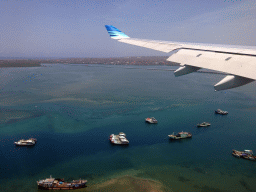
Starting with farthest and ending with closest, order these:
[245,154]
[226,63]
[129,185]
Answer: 1. [245,154]
2. [129,185]
3. [226,63]

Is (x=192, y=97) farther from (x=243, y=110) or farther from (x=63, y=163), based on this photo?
(x=63, y=163)

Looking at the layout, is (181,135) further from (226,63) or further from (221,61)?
(226,63)

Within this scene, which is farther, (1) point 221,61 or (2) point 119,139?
(2) point 119,139

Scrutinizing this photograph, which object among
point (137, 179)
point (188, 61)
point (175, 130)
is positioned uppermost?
point (188, 61)

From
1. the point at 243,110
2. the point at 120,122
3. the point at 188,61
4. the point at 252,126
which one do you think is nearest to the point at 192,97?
the point at 243,110

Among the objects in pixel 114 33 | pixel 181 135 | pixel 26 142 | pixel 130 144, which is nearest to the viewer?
pixel 114 33

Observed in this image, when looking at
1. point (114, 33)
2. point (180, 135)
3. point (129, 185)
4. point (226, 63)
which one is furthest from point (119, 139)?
point (226, 63)

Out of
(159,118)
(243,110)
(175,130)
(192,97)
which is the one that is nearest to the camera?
(175,130)

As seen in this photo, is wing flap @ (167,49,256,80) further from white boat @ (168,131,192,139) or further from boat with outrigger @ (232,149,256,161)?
boat with outrigger @ (232,149,256,161)

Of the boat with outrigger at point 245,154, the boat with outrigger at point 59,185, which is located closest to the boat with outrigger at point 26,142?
the boat with outrigger at point 59,185
